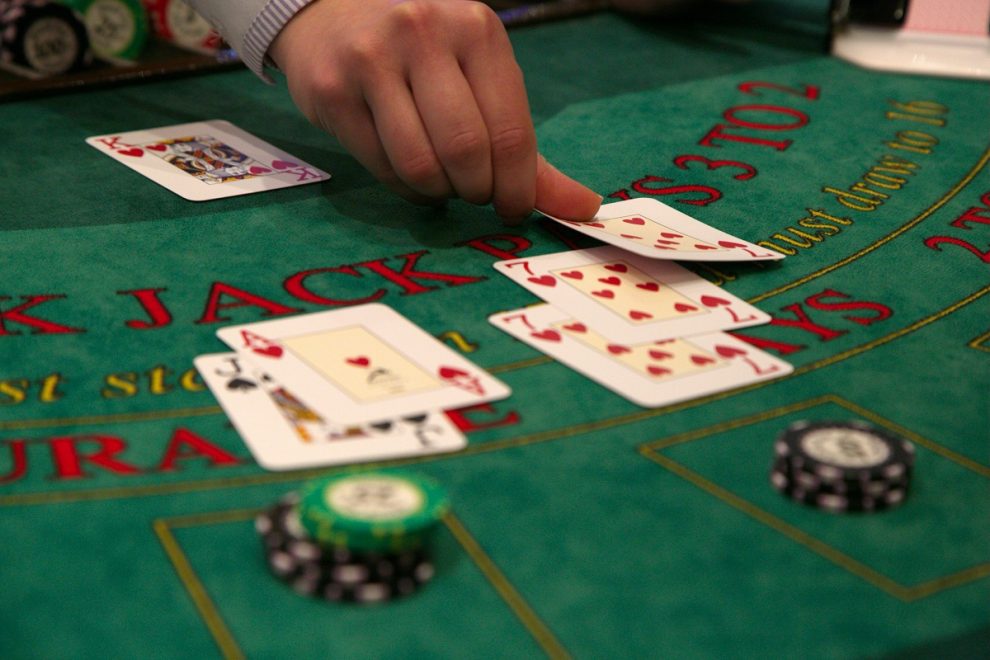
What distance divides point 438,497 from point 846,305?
0.99 metres

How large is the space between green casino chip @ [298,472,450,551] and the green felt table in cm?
7

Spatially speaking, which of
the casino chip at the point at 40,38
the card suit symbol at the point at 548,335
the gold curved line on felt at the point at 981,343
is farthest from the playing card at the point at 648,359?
the casino chip at the point at 40,38

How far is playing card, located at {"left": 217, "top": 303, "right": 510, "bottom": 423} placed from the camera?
1.64 metres

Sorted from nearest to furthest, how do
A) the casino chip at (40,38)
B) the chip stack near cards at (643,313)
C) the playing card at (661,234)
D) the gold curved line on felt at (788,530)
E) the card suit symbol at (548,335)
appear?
the gold curved line on felt at (788,530) → the chip stack near cards at (643,313) → the card suit symbol at (548,335) → the playing card at (661,234) → the casino chip at (40,38)

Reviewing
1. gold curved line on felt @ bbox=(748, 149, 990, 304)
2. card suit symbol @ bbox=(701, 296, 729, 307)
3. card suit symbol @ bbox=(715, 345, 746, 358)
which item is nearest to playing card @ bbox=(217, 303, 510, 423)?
card suit symbol @ bbox=(715, 345, 746, 358)

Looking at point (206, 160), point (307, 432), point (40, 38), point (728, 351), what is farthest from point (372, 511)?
point (40, 38)

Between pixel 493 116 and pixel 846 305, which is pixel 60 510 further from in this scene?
pixel 846 305

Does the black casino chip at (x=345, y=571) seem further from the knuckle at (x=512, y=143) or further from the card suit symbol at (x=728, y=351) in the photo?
the knuckle at (x=512, y=143)

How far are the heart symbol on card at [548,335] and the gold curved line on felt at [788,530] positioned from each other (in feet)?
1.10

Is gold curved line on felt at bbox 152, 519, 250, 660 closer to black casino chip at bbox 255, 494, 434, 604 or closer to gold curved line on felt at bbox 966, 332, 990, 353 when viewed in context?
black casino chip at bbox 255, 494, 434, 604

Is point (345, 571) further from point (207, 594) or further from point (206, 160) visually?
point (206, 160)

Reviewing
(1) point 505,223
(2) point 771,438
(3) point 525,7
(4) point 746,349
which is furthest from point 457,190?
(3) point 525,7

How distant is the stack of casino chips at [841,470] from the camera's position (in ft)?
4.77

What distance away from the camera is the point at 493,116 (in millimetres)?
2188
